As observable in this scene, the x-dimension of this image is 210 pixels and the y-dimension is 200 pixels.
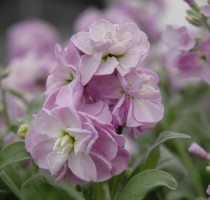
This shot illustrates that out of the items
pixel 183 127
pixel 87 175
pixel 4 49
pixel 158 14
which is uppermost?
pixel 87 175

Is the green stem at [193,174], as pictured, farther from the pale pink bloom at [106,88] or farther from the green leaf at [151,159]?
the pale pink bloom at [106,88]

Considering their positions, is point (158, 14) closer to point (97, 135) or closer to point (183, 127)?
point (183, 127)

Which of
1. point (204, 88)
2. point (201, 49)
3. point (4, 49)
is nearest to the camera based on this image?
point (201, 49)

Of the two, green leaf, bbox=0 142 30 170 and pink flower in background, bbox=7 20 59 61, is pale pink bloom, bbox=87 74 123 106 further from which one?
pink flower in background, bbox=7 20 59 61

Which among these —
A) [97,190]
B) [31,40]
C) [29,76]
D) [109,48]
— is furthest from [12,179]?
[31,40]

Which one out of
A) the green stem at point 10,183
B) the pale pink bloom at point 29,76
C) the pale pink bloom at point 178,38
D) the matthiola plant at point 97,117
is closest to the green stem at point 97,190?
the matthiola plant at point 97,117

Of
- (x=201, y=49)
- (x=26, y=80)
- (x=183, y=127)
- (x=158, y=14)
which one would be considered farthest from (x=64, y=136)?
(x=158, y=14)

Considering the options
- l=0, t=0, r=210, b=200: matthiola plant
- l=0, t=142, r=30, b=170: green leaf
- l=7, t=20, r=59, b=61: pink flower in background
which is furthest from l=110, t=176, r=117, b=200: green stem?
l=7, t=20, r=59, b=61: pink flower in background
